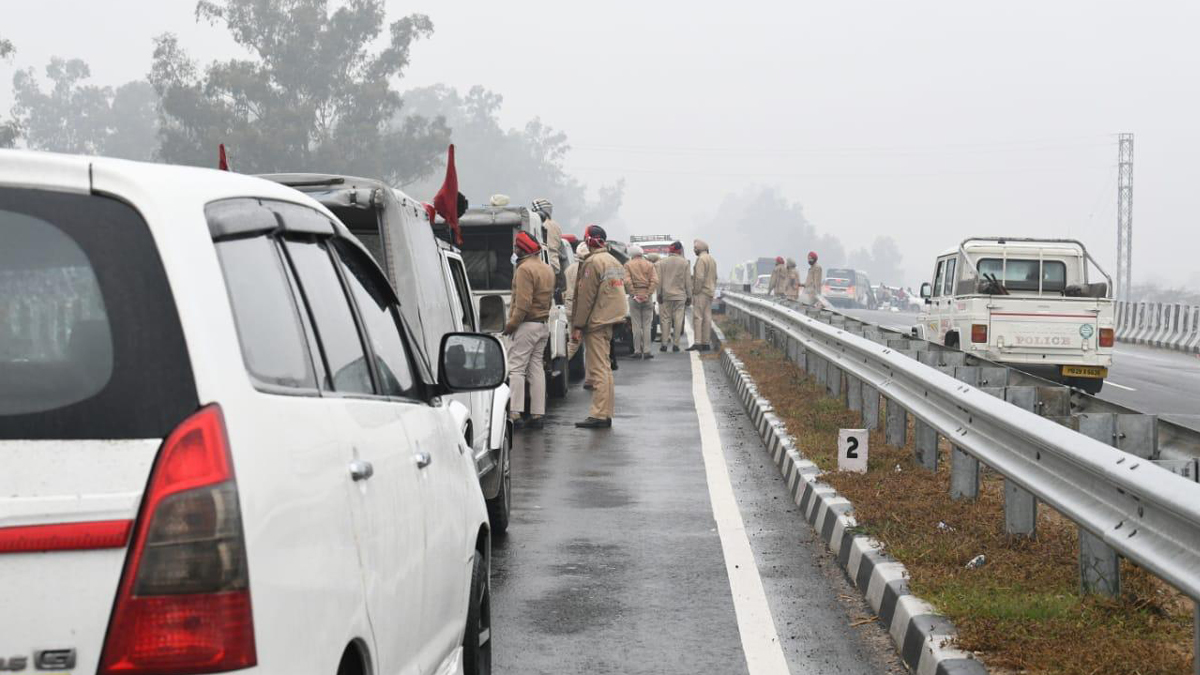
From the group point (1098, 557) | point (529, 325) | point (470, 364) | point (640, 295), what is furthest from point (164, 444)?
point (640, 295)

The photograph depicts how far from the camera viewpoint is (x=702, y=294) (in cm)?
2869

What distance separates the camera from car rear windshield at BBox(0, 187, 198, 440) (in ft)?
8.82

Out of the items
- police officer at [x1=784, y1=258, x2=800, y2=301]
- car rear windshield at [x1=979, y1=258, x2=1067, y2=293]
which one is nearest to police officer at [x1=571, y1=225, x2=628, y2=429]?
car rear windshield at [x1=979, y1=258, x2=1067, y2=293]

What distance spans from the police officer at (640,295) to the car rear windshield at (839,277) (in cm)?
6105

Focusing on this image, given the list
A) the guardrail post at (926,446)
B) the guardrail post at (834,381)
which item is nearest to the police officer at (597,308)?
the guardrail post at (834,381)

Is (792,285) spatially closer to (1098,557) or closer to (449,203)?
(449,203)

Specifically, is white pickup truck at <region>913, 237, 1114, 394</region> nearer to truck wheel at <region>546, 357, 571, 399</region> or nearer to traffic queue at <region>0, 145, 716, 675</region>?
truck wheel at <region>546, 357, 571, 399</region>

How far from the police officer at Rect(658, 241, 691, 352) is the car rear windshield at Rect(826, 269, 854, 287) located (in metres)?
58.7

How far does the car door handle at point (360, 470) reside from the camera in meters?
3.32

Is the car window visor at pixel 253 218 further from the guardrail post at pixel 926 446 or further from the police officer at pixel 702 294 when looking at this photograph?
the police officer at pixel 702 294

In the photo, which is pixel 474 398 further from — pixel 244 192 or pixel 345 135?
pixel 345 135

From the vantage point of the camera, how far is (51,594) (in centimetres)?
257

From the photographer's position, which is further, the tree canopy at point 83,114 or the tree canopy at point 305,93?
the tree canopy at point 83,114

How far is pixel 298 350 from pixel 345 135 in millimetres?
89332
